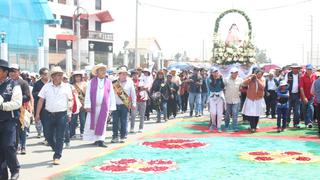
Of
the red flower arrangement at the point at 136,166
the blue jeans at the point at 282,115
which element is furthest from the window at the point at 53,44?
the red flower arrangement at the point at 136,166

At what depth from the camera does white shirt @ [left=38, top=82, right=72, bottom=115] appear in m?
9.03

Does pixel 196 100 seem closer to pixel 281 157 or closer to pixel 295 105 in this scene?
pixel 295 105

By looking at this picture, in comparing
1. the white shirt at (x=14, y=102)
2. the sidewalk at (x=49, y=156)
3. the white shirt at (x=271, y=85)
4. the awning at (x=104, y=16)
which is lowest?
the sidewalk at (x=49, y=156)

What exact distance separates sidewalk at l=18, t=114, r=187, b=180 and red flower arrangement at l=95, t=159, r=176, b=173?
726 mm

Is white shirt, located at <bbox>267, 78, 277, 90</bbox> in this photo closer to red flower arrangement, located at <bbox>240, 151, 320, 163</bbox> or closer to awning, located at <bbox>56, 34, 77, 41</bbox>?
red flower arrangement, located at <bbox>240, 151, 320, 163</bbox>

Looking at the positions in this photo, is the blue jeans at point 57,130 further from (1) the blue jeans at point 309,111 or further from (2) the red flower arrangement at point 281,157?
(1) the blue jeans at point 309,111

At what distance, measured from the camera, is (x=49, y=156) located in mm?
10000

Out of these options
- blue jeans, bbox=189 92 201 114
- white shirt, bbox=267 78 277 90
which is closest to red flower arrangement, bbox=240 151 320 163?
white shirt, bbox=267 78 277 90

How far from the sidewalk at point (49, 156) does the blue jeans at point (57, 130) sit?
0.32m

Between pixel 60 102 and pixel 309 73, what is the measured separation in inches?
319

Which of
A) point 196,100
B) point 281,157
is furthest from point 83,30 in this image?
point 281,157

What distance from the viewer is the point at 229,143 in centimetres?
1138

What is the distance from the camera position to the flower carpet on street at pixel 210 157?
26.2 ft

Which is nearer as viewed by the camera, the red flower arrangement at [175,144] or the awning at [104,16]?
the red flower arrangement at [175,144]
